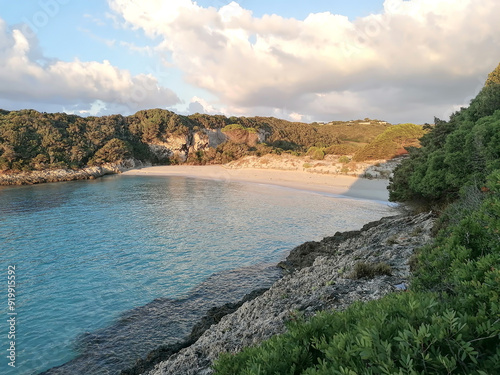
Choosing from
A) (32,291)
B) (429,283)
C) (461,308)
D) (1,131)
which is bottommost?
(32,291)

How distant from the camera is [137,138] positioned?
298ft

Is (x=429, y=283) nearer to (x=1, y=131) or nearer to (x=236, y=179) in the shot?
(x=236, y=179)

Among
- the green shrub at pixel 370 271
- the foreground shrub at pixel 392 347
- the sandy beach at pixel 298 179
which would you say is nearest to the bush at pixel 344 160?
the sandy beach at pixel 298 179

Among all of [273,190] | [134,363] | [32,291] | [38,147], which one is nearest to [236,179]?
[273,190]

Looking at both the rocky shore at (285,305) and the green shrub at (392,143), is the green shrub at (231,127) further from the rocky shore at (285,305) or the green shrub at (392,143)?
the rocky shore at (285,305)

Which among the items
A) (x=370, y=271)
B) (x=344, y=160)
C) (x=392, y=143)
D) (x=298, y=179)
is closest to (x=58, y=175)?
(x=298, y=179)

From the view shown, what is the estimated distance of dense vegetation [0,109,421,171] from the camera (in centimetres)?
6091

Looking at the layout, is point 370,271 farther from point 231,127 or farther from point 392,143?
point 231,127

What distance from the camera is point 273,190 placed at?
44031 millimetres

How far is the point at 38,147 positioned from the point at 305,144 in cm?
8169

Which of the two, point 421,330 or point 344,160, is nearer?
point 421,330

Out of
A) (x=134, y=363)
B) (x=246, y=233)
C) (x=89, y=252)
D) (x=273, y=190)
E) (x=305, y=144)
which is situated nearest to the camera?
(x=134, y=363)

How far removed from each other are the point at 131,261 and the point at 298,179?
132ft

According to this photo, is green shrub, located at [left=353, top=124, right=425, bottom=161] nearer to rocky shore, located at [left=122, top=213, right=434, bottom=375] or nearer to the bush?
the bush
